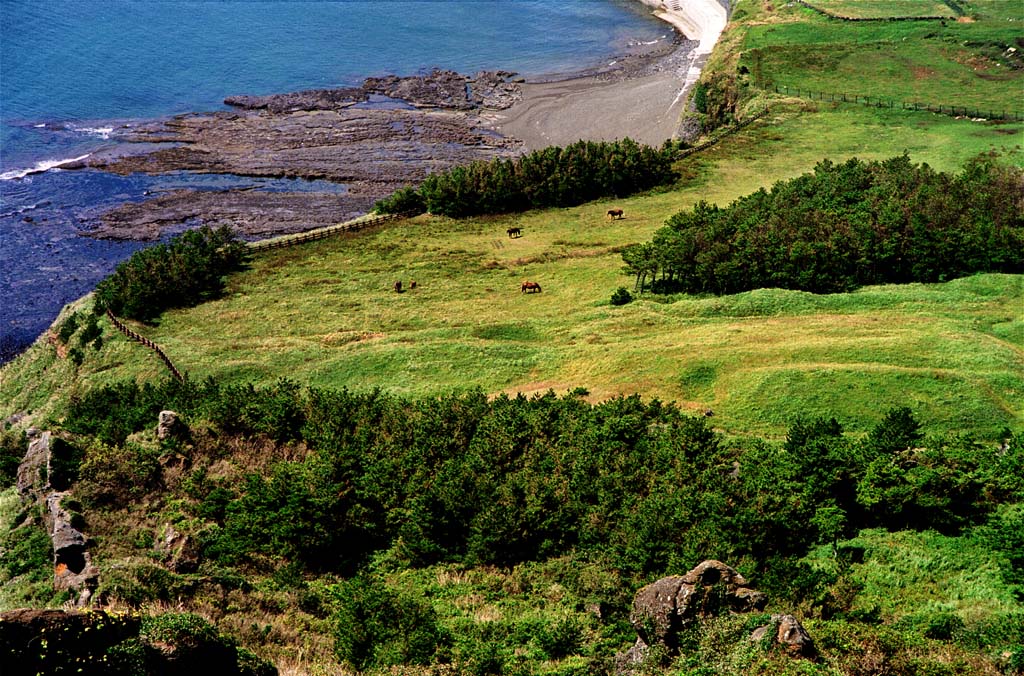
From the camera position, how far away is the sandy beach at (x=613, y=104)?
103 meters

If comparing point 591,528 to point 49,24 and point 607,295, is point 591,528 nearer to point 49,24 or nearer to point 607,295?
point 607,295

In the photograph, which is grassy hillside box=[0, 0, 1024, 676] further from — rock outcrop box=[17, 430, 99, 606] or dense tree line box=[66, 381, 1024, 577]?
rock outcrop box=[17, 430, 99, 606]

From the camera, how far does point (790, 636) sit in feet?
77.3

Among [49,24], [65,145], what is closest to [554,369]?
[65,145]

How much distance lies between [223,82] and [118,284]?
200 ft

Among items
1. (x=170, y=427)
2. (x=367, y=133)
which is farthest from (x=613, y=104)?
(x=170, y=427)

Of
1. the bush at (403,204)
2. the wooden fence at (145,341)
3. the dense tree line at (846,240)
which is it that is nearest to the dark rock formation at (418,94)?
the bush at (403,204)

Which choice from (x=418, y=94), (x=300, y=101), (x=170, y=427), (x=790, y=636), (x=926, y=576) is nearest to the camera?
(x=790, y=636)

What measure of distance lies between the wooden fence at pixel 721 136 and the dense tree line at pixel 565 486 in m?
53.1

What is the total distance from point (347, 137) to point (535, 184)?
104 feet

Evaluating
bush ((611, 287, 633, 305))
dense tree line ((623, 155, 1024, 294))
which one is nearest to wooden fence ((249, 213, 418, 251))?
dense tree line ((623, 155, 1024, 294))

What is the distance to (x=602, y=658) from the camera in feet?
85.4

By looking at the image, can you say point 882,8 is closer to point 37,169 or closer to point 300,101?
point 300,101

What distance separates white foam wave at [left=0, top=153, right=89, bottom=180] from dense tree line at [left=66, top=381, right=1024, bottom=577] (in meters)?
60.0
